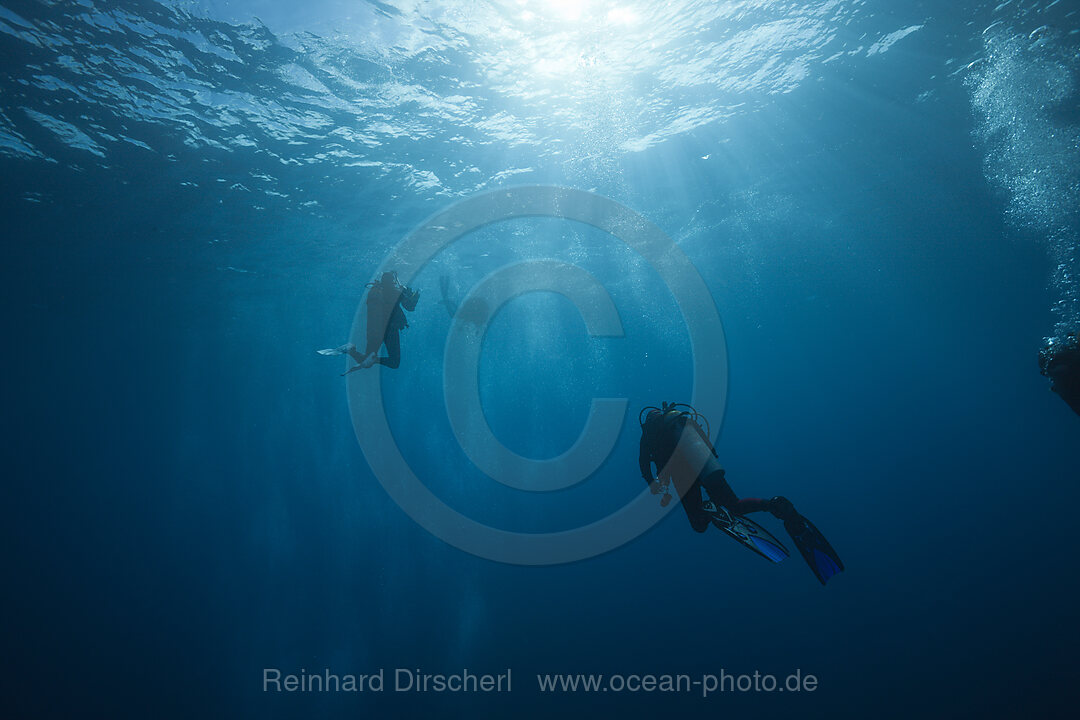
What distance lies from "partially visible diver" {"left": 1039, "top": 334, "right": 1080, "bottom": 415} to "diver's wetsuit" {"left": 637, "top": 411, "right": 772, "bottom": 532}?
14.8 feet

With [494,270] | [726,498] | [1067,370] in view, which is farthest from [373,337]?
[494,270]

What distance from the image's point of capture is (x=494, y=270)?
26.4 m

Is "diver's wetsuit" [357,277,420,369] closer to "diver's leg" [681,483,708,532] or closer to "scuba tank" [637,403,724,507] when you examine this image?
"scuba tank" [637,403,724,507]

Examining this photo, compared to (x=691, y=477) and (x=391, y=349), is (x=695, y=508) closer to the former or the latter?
(x=691, y=477)

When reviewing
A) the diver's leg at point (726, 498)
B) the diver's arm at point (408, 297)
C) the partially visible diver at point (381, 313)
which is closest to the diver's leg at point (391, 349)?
the partially visible diver at point (381, 313)

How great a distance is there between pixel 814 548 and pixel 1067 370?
425 cm

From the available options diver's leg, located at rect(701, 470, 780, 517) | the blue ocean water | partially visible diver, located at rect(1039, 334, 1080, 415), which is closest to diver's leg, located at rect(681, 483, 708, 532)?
diver's leg, located at rect(701, 470, 780, 517)

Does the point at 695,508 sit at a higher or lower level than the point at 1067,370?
lower

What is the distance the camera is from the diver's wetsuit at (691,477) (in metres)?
5.02

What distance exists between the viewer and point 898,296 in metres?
45.8

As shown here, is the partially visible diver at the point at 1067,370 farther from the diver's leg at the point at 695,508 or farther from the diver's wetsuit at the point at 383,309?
the diver's wetsuit at the point at 383,309

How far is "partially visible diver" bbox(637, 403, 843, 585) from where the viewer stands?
Result: 16.3 feet

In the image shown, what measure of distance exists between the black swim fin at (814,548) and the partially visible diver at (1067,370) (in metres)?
3.85

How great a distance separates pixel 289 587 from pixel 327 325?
18431 mm
